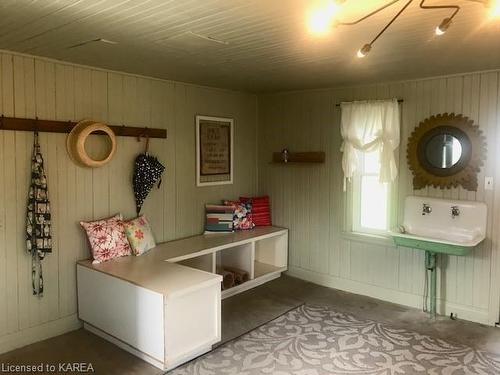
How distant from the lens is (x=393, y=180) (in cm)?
421

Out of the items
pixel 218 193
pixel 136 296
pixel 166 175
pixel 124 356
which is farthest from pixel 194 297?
pixel 218 193

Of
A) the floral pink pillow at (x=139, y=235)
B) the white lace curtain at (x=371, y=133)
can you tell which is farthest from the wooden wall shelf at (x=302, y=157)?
the floral pink pillow at (x=139, y=235)

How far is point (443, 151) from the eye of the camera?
152 inches

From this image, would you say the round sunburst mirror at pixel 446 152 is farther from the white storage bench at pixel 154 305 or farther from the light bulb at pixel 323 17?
the white storage bench at pixel 154 305

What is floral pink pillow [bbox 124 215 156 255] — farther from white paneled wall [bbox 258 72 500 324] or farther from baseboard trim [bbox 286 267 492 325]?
baseboard trim [bbox 286 267 492 325]

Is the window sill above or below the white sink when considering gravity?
below

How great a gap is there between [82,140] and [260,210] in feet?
7.78

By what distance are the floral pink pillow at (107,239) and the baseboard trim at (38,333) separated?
582 mm

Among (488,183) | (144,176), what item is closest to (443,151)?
(488,183)

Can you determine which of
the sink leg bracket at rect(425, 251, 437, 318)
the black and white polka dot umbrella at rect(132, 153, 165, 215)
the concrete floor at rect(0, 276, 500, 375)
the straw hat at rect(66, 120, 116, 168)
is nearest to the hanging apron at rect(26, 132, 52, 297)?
the straw hat at rect(66, 120, 116, 168)

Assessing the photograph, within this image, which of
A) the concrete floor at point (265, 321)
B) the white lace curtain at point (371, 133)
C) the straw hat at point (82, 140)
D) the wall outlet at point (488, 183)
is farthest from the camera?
the white lace curtain at point (371, 133)

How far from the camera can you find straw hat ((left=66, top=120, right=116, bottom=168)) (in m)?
3.39

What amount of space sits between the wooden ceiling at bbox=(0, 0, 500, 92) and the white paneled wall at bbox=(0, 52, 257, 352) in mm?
216

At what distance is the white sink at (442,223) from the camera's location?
3.68 m
